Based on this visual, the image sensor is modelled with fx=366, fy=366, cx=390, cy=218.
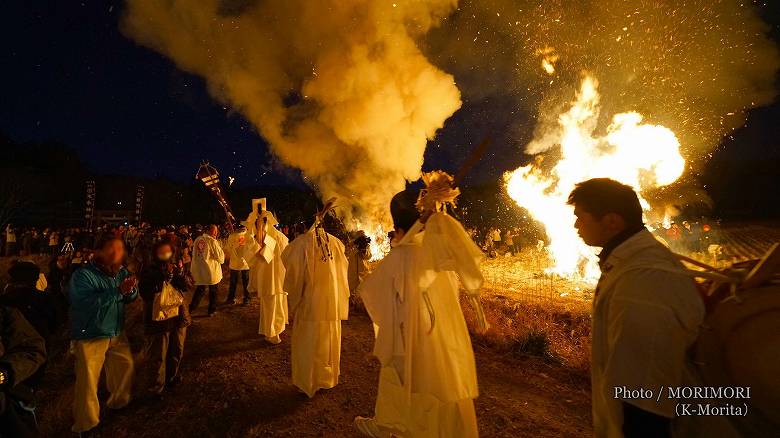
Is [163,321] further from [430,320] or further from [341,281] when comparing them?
[430,320]

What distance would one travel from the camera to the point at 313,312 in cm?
492

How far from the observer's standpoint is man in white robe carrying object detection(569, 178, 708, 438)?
1530 mm

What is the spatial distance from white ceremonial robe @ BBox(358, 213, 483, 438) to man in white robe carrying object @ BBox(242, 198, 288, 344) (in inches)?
168

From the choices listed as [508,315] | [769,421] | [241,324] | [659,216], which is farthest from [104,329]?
[659,216]

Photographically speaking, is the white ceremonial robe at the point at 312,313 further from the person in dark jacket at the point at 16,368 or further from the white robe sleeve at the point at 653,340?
the white robe sleeve at the point at 653,340

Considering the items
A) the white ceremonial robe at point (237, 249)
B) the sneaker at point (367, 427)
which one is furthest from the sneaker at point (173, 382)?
the white ceremonial robe at point (237, 249)

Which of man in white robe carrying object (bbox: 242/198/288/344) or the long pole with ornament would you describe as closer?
man in white robe carrying object (bbox: 242/198/288/344)

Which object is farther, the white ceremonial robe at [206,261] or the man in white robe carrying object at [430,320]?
the white ceremonial robe at [206,261]

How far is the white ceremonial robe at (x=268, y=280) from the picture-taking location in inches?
281

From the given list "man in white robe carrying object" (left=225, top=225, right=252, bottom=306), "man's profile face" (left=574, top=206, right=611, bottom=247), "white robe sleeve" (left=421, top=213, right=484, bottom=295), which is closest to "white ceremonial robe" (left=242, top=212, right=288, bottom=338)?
"man in white robe carrying object" (left=225, top=225, right=252, bottom=306)

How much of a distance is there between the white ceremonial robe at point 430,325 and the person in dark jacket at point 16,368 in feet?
7.61

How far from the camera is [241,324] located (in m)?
8.31

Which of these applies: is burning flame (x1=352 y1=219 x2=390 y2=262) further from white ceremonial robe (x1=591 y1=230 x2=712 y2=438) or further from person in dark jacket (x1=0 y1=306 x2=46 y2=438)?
white ceremonial robe (x1=591 y1=230 x2=712 y2=438)

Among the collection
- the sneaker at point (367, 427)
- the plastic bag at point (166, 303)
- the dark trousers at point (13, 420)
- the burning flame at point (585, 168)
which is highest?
the burning flame at point (585, 168)
